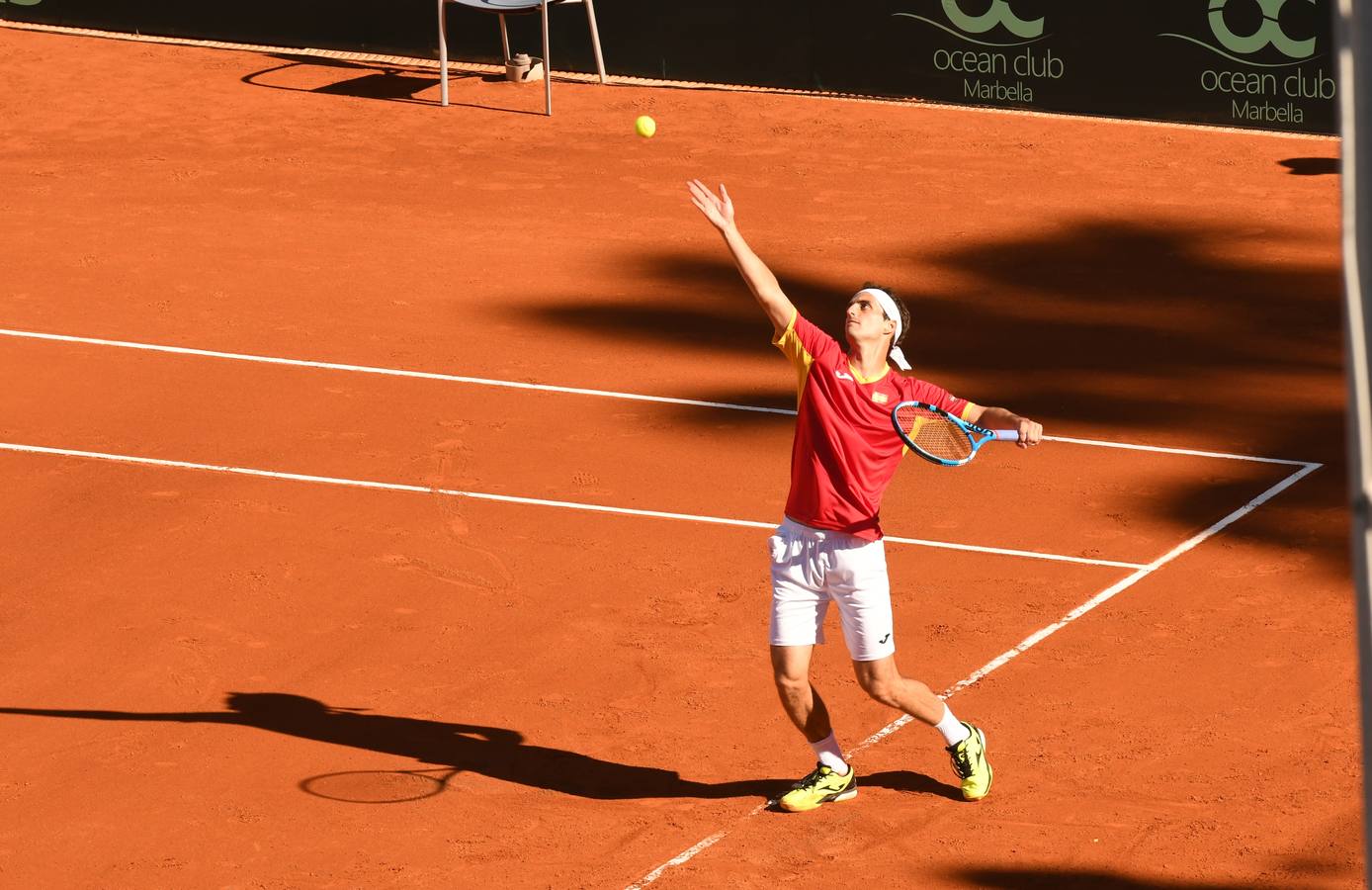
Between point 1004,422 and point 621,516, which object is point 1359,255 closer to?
point 1004,422

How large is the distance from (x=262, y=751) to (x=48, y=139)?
45.6ft

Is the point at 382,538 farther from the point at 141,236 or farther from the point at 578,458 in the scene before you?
the point at 141,236

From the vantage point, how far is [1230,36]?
1955 centimetres

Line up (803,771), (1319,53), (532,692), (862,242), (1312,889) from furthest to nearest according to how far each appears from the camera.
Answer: (1319,53) → (862,242) → (532,692) → (803,771) → (1312,889)

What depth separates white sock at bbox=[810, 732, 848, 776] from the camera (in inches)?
313

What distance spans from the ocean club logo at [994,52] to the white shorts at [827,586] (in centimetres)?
1394

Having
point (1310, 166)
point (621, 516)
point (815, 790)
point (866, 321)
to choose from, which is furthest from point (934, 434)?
point (1310, 166)

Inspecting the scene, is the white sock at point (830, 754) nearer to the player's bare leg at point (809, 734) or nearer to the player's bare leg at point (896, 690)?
the player's bare leg at point (809, 734)

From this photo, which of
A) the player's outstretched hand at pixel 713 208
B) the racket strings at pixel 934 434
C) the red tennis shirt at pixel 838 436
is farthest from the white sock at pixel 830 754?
the player's outstretched hand at pixel 713 208

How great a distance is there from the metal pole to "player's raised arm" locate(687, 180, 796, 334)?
4.30 metres

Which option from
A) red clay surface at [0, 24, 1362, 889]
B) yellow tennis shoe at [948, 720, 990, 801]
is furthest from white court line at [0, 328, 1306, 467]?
yellow tennis shoe at [948, 720, 990, 801]

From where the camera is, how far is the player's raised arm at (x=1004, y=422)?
7195mm

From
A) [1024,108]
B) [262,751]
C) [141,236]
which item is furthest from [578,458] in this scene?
[1024,108]

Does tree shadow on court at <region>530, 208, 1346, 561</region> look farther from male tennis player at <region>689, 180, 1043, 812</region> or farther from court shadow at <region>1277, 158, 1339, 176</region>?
male tennis player at <region>689, 180, 1043, 812</region>
